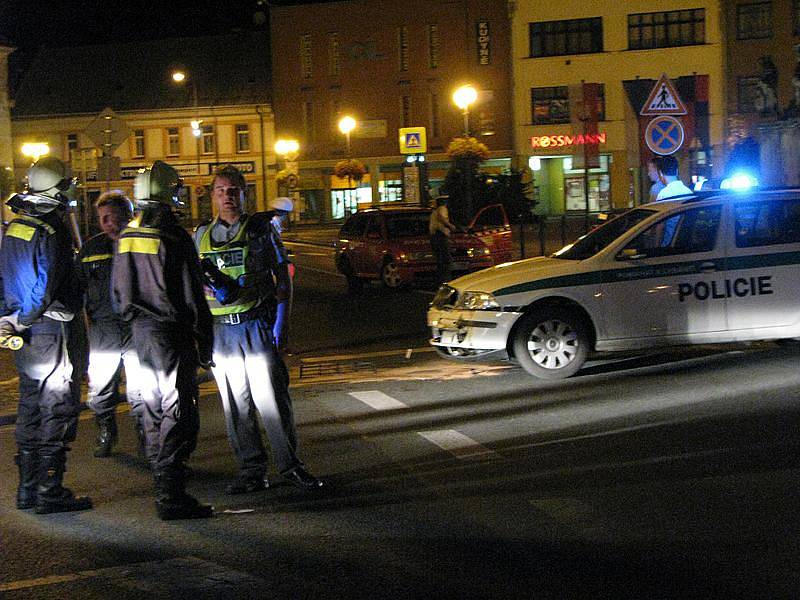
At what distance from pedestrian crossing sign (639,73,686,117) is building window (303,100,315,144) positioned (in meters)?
53.1

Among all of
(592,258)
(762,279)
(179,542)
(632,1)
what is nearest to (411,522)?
(179,542)

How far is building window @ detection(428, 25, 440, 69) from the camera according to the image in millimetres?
64188

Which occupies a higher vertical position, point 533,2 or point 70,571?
point 533,2

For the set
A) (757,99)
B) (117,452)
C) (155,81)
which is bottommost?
(117,452)

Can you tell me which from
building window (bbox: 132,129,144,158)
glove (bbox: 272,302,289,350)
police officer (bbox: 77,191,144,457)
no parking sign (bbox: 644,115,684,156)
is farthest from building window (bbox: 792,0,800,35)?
police officer (bbox: 77,191,144,457)

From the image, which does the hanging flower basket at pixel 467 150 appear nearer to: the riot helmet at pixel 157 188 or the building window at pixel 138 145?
the riot helmet at pixel 157 188

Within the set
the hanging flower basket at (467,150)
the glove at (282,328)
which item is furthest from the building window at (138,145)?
the glove at (282,328)

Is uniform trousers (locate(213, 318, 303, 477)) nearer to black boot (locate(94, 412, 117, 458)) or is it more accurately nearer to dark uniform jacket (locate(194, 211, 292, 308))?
dark uniform jacket (locate(194, 211, 292, 308))

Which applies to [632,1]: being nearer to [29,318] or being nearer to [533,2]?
[533,2]

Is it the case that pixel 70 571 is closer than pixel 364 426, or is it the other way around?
pixel 70 571

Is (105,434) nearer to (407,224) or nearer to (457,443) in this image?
(457,443)

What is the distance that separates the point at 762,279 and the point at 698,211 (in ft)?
2.98

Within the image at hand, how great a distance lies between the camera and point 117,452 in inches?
360

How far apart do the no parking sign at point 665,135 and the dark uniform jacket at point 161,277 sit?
9.93 metres
